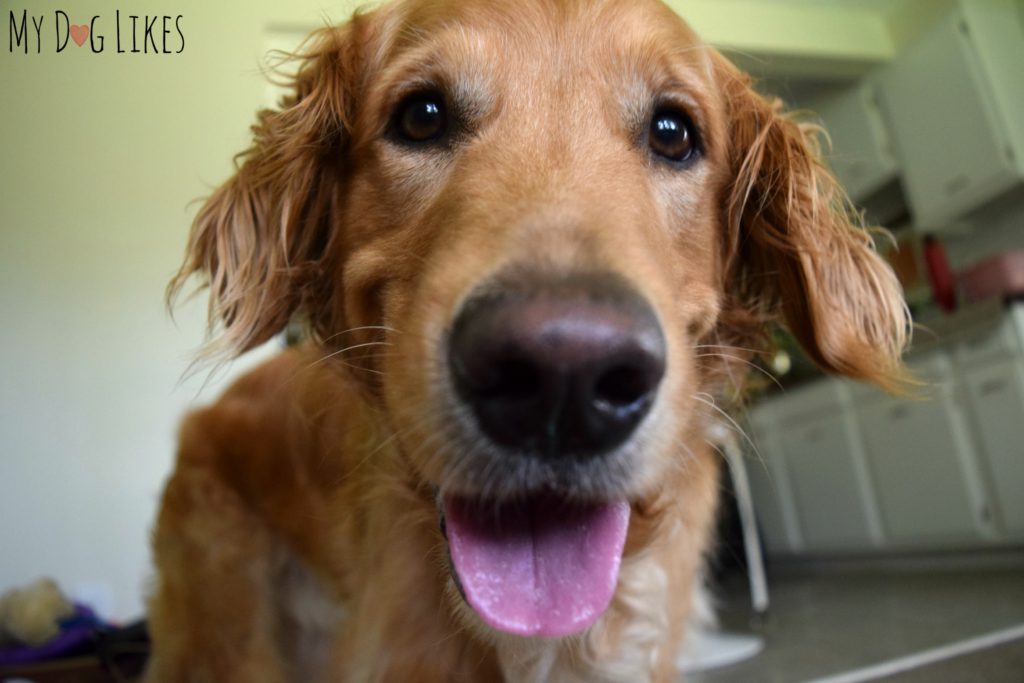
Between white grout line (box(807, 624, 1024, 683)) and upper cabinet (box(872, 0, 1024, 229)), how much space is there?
4.13 meters

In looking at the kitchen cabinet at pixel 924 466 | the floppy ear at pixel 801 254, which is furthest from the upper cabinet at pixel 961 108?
the floppy ear at pixel 801 254

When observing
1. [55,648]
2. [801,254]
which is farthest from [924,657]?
[55,648]

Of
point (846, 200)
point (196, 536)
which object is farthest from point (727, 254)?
point (196, 536)

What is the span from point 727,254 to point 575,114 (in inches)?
22.3

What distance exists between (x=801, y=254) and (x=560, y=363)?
107 centimetres

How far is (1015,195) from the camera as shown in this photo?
592 cm

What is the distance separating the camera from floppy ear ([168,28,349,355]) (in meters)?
1.55

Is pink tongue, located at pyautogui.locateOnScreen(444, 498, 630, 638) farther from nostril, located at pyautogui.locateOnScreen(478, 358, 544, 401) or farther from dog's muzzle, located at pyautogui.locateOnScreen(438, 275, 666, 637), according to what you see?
nostril, located at pyautogui.locateOnScreen(478, 358, 544, 401)

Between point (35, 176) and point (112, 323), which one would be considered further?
point (112, 323)

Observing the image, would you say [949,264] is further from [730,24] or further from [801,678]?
[801,678]

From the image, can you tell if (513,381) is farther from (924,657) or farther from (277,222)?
(924,657)

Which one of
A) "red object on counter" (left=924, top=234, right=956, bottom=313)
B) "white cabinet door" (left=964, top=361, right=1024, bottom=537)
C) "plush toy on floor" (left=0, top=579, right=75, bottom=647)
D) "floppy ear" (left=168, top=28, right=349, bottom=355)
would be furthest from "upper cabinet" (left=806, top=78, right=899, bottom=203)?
"plush toy on floor" (left=0, top=579, right=75, bottom=647)

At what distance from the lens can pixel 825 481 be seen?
6.38 meters

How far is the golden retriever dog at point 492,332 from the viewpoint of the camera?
0.89 m
